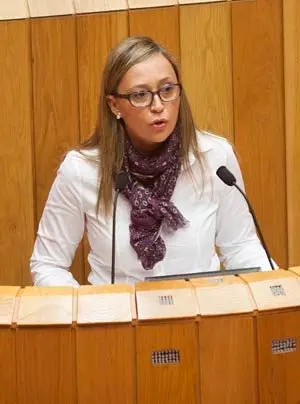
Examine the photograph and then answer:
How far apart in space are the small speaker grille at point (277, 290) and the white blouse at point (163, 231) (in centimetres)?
68

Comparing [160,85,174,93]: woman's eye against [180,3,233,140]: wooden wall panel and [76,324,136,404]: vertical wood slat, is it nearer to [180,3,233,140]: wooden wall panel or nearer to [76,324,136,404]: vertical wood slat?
[180,3,233,140]: wooden wall panel

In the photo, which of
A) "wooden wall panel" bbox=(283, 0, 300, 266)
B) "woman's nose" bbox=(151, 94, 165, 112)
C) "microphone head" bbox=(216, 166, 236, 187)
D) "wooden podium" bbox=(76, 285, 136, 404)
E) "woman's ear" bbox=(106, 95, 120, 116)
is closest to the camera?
"wooden podium" bbox=(76, 285, 136, 404)

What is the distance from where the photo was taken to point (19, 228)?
2.10m

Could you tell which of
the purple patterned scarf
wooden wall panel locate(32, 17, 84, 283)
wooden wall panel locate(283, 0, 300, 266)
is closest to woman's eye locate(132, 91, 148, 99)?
the purple patterned scarf

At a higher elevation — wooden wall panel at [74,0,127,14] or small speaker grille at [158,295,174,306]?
wooden wall panel at [74,0,127,14]

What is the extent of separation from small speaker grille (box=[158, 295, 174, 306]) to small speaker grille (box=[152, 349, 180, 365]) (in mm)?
58

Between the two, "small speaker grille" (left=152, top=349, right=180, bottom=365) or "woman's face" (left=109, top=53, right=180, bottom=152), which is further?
"woman's face" (left=109, top=53, right=180, bottom=152)

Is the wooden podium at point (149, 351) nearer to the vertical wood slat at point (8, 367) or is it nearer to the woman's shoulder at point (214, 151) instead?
the vertical wood slat at point (8, 367)

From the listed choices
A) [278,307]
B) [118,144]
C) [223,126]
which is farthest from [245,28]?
[278,307]

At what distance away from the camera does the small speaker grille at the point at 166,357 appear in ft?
3.10

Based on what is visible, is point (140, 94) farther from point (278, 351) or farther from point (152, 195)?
point (278, 351)

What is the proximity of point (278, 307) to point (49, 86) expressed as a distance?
1266 millimetres

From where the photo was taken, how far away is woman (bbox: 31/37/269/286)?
1657 mm

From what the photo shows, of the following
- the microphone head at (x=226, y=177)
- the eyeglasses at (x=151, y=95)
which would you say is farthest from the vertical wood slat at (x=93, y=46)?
the microphone head at (x=226, y=177)
